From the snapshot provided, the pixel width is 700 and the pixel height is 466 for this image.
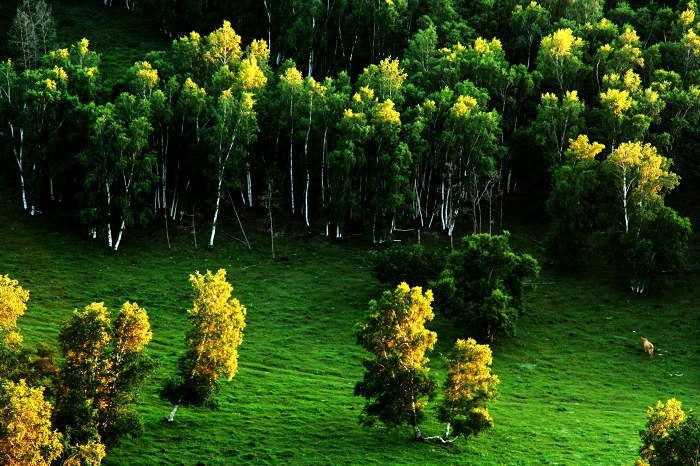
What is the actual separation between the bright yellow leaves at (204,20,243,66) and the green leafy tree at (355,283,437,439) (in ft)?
253

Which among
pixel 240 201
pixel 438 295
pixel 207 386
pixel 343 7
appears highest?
pixel 343 7

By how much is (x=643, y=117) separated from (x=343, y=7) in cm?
6359

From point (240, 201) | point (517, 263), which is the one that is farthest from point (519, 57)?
point (517, 263)

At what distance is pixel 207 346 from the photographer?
62531mm

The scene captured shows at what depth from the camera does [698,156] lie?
122m

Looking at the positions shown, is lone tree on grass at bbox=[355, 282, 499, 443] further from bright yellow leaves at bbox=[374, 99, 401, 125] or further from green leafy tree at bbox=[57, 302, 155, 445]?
bright yellow leaves at bbox=[374, 99, 401, 125]

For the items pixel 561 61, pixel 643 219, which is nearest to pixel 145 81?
pixel 561 61

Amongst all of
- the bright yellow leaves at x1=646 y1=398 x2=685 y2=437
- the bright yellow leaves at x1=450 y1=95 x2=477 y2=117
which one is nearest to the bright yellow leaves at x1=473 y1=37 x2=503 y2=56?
the bright yellow leaves at x1=450 y1=95 x2=477 y2=117

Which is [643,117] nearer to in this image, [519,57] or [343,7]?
[519,57]

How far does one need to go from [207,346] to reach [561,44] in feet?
293

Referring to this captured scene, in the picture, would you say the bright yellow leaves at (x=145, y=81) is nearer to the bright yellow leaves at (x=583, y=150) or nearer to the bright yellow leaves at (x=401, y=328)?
the bright yellow leaves at (x=583, y=150)

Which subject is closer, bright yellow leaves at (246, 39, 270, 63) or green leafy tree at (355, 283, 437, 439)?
green leafy tree at (355, 283, 437, 439)

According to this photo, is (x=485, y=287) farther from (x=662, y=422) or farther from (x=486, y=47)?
(x=486, y=47)

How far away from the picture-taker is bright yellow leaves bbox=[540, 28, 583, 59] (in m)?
130
